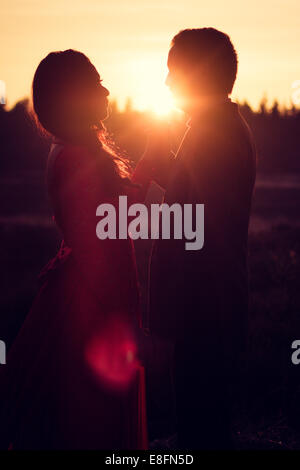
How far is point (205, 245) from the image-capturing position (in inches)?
109

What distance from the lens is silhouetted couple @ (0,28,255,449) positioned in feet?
8.71

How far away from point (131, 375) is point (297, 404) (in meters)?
2.54

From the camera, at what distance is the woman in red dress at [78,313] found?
2602 mm

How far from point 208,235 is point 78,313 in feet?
2.10

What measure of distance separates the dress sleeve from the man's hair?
23.8 inches

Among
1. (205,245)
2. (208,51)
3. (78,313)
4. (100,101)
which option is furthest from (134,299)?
(208,51)

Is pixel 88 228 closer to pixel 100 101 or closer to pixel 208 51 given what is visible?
pixel 100 101

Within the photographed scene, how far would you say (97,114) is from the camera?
2668 mm

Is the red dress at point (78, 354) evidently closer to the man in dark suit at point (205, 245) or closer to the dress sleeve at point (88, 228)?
the dress sleeve at point (88, 228)

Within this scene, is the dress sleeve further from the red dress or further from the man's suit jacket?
the man's suit jacket

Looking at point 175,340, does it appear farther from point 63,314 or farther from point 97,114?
point 97,114

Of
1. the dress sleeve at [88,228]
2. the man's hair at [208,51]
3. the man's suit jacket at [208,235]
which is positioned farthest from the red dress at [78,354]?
the man's hair at [208,51]

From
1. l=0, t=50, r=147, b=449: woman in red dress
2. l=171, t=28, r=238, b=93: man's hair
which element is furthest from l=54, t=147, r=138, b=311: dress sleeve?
l=171, t=28, r=238, b=93: man's hair
